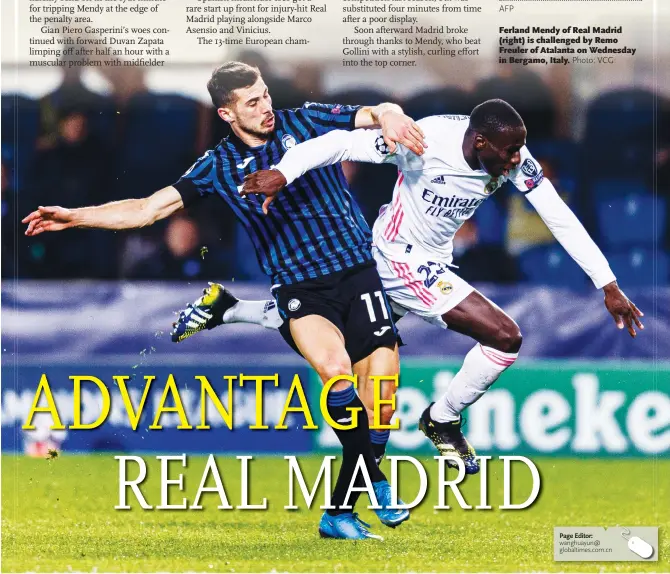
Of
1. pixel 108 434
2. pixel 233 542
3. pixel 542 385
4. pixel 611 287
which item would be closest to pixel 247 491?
pixel 233 542

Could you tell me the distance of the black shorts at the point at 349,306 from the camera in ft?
21.5

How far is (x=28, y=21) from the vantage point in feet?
22.6

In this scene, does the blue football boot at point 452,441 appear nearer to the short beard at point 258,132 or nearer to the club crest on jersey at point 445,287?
the club crest on jersey at point 445,287

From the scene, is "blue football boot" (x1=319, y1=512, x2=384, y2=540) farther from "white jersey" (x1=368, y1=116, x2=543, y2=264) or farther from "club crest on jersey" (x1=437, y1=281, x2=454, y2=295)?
"white jersey" (x1=368, y1=116, x2=543, y2=264)

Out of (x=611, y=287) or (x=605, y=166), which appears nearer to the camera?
(x=611, y=287)

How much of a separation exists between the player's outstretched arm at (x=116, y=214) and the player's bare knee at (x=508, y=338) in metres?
2.12

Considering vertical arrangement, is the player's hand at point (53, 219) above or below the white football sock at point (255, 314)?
above

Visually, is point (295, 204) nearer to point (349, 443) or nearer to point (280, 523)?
point (349, 443)

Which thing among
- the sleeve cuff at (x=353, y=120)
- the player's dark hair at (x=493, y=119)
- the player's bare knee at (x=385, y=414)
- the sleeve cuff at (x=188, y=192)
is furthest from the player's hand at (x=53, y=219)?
the player's dark hair at (x=493, y=119)

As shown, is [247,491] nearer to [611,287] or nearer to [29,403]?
[29,403]

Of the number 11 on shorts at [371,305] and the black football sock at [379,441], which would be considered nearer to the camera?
the number 11 on shorts at [371,305]

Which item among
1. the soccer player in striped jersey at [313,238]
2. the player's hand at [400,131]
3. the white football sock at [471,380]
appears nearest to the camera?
the player's hand at [400,131]

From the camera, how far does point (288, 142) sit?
6688mm

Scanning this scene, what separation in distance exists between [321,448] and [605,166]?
2.60 m
